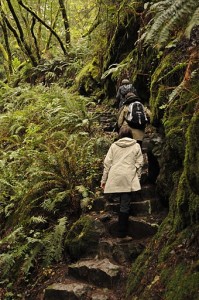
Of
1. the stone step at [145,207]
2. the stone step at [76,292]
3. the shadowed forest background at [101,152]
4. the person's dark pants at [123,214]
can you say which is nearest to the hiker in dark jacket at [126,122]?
the shadowed forest background at [101,152]

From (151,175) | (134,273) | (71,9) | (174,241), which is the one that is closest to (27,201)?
(151,175)

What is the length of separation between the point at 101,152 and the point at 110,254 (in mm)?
3109

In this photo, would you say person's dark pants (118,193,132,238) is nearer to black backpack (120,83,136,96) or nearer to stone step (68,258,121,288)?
stone step (68,258,121,288)

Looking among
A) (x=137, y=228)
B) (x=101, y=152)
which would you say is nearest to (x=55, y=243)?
(x=137, y=228)

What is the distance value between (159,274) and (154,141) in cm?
303

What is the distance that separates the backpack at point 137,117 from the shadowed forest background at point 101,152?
10.2 inches

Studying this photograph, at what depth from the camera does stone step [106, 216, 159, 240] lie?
6.28 metres

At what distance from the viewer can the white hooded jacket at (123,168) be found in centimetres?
632

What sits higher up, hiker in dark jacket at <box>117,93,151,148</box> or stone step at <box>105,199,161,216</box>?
hiker in dark jacket at <box>117,93,151,148</box>

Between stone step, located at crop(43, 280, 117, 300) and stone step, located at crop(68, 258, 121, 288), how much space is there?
0.10 m

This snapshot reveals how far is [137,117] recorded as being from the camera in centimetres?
767

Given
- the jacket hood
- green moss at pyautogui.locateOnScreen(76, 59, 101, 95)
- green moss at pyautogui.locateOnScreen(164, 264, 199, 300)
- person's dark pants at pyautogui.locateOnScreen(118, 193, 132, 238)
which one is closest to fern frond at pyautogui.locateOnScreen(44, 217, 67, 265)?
person's dark pants at pyautogui.locateOnScreen(118, 193, 132, 238)

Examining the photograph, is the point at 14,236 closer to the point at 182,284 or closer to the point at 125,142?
the point at 125,142

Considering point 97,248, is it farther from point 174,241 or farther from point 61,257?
point 174,241
